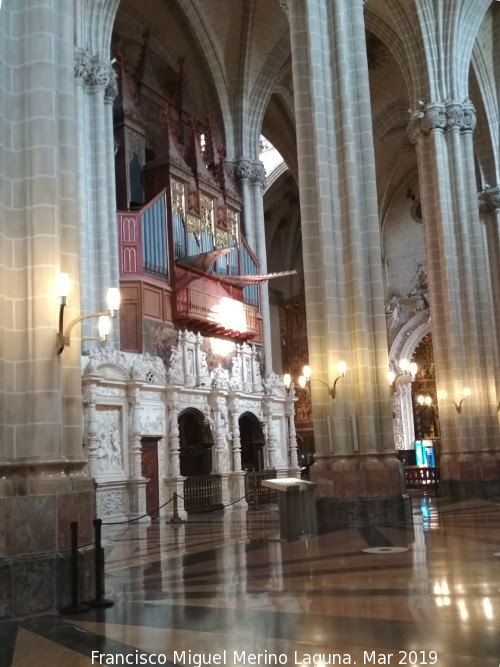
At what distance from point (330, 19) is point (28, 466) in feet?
40.8

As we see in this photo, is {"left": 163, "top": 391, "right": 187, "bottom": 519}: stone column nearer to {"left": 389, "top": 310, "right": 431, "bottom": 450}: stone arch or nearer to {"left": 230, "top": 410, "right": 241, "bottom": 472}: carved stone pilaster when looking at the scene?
{"left": 230, "top": 410, "right": 241, "bottom": 472}: carved stone pilaster

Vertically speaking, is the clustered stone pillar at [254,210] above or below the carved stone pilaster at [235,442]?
above

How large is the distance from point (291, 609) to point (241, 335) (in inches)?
736

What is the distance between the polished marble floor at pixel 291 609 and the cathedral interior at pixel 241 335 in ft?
0.16

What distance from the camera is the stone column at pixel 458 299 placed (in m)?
21.5

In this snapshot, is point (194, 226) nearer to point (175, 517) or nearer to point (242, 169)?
point (242, 169)

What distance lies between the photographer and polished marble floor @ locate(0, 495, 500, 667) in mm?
5203

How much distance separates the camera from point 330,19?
15750 millimetres

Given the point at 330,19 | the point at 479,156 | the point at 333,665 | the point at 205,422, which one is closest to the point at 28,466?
the point at 333,665

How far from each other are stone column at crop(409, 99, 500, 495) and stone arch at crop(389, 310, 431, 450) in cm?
1391

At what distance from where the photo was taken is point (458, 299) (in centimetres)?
2228

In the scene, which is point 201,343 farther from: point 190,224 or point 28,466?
point 28,466

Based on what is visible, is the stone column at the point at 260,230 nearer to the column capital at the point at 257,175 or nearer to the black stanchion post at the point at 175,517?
the column capital at the point at 257,175

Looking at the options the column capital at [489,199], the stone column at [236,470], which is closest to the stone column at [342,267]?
the stone column at [236,470]
